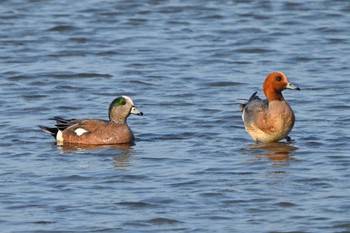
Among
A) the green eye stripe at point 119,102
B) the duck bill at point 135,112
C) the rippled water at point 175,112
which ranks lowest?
the rippled water at point 175,112

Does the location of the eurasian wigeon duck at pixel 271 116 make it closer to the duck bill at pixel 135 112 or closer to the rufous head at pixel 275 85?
the rufous head at pixel 275 85

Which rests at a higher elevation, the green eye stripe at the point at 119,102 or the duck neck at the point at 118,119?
the green eye stripe at the point at 119,102

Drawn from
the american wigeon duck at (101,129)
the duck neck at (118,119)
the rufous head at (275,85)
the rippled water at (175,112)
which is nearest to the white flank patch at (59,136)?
the american wigeon duck at (101,129)

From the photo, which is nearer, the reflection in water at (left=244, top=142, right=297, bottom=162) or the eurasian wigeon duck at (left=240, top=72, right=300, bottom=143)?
the reflection in water at (left=244, top=142, right=297, bottom=162)

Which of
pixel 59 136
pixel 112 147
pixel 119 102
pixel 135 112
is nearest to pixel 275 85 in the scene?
pixel 135 112

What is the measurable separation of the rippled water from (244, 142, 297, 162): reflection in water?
0.07 feet

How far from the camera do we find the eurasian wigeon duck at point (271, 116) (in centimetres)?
1095

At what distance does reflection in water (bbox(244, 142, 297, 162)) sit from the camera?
1055 centimetres

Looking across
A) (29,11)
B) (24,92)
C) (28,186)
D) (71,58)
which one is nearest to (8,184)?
(28,186)

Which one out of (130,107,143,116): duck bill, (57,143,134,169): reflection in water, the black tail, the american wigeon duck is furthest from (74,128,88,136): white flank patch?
(130,107,143,116): duck bill

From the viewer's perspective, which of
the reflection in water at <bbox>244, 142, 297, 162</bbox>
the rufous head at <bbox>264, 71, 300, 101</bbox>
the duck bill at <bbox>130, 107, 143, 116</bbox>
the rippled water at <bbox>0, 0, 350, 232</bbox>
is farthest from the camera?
the duck bill at <bbox>130, 107, 143, 116</bbox>

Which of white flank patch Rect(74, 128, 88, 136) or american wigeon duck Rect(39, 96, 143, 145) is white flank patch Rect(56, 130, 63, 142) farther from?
white flank patch Rect(74, 128, 88, 136)

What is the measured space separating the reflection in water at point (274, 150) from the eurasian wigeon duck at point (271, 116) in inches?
2.7

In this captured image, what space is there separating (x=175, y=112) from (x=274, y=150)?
2.09 meters
